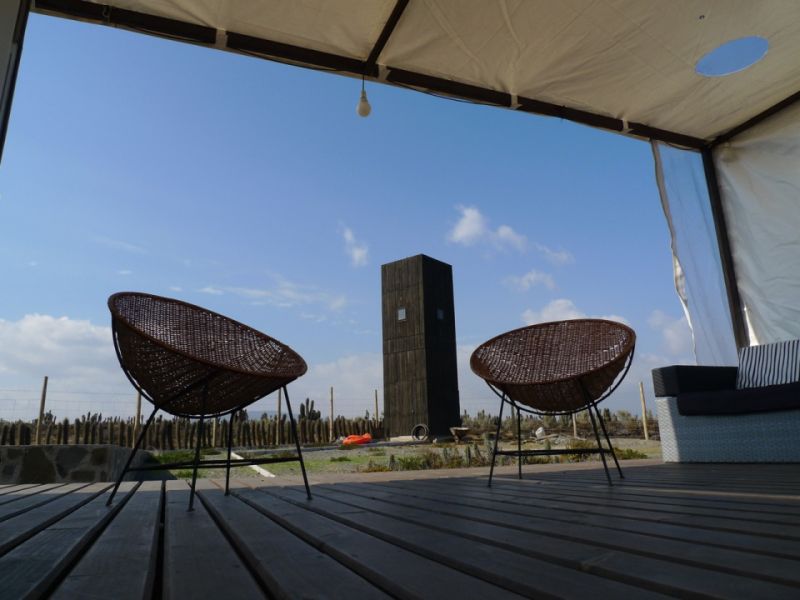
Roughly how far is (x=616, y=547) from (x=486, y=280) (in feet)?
27.9

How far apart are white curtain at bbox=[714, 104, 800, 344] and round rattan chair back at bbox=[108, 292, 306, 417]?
439 centimetres

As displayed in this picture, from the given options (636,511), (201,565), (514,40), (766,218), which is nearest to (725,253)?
(766,218)

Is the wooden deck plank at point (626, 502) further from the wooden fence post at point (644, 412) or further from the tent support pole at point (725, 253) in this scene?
the wooden fence post at point (644, 412)

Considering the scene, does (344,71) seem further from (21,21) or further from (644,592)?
(644,592)

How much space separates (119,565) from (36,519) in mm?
740

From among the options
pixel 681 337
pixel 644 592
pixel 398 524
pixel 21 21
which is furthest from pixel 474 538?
pixel 681 337

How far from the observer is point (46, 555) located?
905 mm

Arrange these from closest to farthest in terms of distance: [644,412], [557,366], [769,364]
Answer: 1. [557,366]
2. [769,364]
3. [644,412]

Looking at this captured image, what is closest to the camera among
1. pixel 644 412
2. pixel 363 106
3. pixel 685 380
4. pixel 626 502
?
pixel 626 502

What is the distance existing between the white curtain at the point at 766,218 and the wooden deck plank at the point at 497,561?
4.51 meters

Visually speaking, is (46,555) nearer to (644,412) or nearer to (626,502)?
(626,502)

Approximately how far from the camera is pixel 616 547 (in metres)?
0.88

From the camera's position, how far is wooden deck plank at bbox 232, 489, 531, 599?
64cm

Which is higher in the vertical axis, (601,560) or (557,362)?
(557,362)
